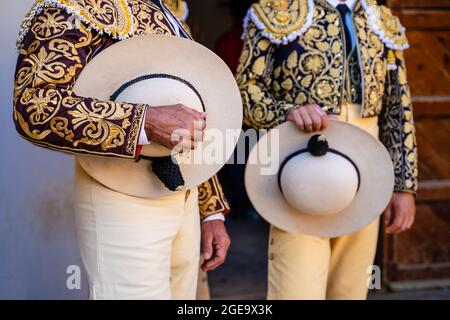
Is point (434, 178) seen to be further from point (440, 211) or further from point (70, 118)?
point (70, 118)

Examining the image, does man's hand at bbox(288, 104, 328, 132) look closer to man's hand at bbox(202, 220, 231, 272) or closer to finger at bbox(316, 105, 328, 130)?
finger at bbox(316, 105, 328, 130)

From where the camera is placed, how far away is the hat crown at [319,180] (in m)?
2.58

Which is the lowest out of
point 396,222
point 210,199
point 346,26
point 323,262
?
point 323,262

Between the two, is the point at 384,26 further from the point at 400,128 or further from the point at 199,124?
the point at 199,124

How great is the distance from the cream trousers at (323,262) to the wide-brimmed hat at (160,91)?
0.78 m

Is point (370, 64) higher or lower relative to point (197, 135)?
higher

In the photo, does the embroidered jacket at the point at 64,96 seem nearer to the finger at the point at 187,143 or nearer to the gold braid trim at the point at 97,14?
the gold braid trim at the point at 97,14

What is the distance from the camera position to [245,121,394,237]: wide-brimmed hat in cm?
260

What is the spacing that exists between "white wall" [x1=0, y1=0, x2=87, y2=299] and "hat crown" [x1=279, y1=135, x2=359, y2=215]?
1.08 metres

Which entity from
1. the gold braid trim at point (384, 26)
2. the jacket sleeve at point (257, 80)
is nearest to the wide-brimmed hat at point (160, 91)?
the jacket sleeve at point (257, 80)

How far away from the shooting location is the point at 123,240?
208cm

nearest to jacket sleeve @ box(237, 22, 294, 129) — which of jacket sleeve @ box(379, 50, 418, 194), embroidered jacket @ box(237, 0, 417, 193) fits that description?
embroidered jacket @ box(237, 0, 417, 193)

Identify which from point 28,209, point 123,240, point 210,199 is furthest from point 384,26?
point 28,209

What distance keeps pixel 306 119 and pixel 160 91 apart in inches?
32.2
